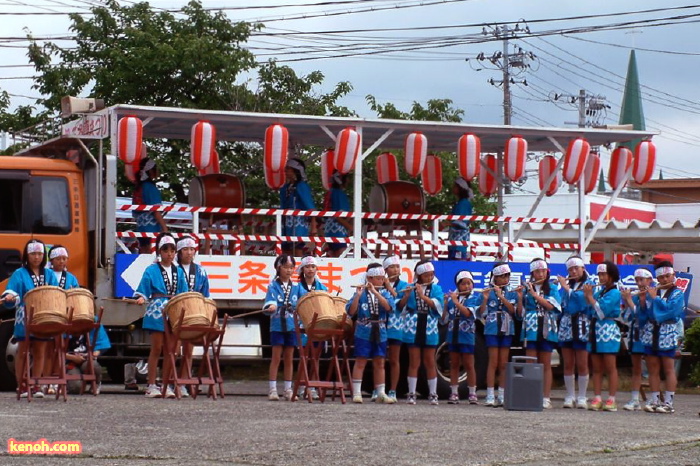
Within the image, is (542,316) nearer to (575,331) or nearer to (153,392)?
(575,331)

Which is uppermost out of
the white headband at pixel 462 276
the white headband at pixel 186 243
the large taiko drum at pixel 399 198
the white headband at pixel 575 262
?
the large taiko drum at pixel 399 198

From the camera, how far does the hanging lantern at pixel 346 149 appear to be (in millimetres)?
15648

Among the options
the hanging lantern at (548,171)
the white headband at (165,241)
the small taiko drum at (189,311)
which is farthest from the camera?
the hanging lantern at (548,171)

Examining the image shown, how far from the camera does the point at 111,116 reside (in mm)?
14961

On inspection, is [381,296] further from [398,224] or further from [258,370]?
[258,370]

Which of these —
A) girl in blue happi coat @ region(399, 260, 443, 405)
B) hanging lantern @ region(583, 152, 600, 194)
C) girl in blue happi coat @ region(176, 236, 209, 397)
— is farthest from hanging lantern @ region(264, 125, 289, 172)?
hanging lantern @ region(583, 152, 600, 194)

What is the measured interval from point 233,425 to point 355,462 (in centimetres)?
191

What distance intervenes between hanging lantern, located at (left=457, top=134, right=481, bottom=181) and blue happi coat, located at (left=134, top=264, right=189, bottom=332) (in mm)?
4215

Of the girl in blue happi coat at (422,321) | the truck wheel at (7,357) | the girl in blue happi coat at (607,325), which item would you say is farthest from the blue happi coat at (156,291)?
the girl in blue happi coat at (607,325)

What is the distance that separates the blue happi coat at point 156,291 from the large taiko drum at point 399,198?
4.06 m

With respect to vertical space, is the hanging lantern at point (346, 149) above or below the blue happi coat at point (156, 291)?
above

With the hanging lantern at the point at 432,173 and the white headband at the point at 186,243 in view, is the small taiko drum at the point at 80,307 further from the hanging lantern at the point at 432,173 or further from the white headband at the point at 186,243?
the hanging lantern at the point at 432,173
